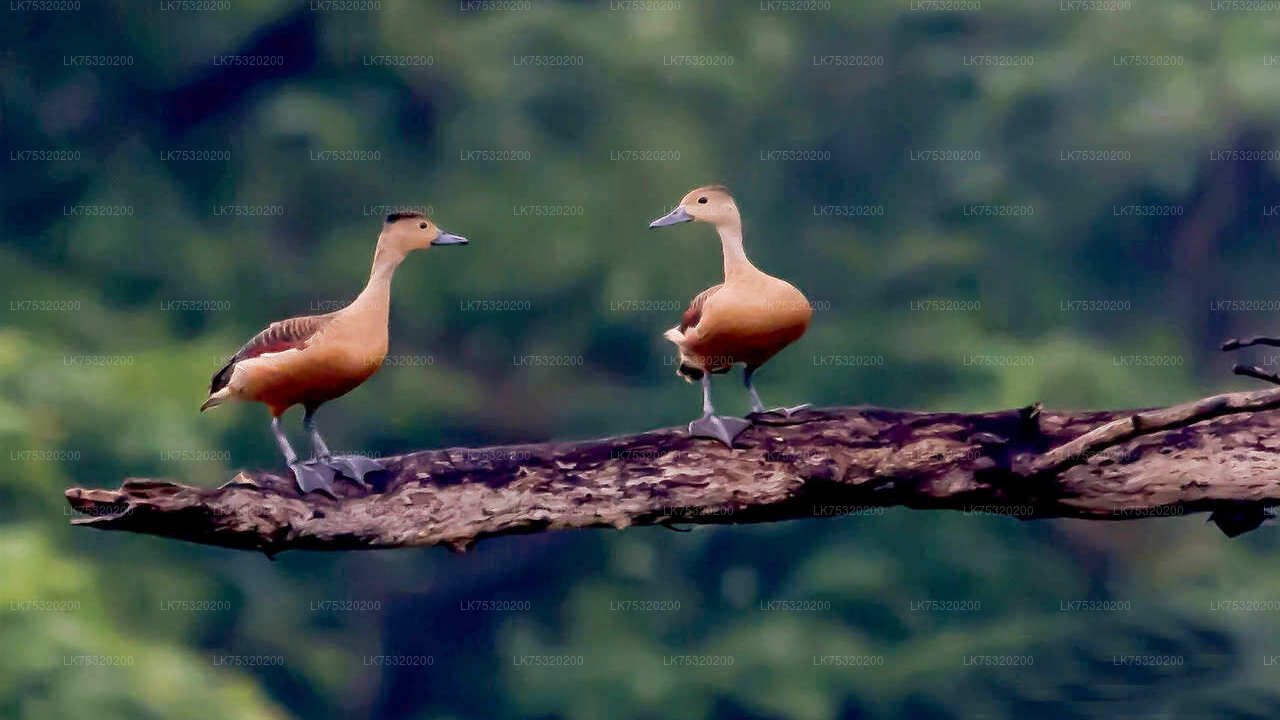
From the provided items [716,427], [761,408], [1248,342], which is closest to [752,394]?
[761,408]

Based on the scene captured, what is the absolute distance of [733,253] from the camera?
4.21 m

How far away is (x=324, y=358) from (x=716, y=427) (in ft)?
3.35

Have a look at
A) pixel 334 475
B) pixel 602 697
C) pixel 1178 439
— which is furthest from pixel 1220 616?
pixel 334 475

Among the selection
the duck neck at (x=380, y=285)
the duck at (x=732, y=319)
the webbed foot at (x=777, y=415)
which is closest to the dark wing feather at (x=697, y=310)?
the duck at (x=732, y=319)

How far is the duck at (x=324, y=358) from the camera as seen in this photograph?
3982 millimetres

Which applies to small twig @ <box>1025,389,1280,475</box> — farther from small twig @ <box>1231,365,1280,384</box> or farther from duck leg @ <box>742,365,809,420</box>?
duck leg @ <box>742,365,809,420</box>

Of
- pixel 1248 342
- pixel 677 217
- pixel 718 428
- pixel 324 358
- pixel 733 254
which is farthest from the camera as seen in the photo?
pixel 677 217

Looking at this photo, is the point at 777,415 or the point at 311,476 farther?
the point at 777,415

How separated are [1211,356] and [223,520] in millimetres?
5938

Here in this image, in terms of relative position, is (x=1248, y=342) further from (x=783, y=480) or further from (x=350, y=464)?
(x=350, y=464)

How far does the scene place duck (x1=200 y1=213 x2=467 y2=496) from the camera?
157 inches

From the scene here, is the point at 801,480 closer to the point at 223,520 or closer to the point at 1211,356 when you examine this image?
the point at 223,520

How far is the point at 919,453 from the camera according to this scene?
4.07 metres

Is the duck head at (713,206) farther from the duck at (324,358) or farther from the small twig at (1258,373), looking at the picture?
the small twig at (1258,373)
